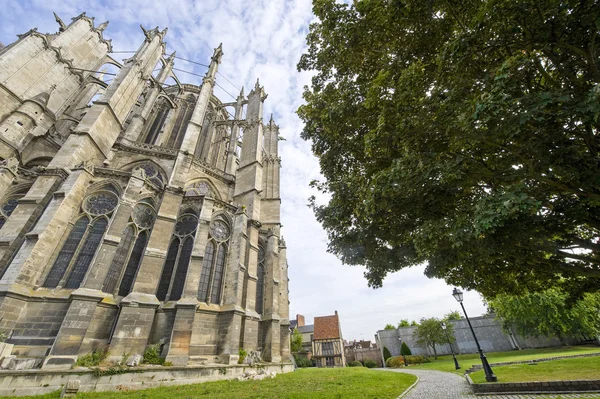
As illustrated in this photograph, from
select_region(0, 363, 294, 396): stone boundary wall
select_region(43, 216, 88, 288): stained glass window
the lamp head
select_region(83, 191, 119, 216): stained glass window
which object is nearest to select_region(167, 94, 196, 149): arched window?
select_region(83, 191, 119, 216): stained glass window

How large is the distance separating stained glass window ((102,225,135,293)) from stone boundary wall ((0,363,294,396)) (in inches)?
139

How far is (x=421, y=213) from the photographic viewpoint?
6.18 meters

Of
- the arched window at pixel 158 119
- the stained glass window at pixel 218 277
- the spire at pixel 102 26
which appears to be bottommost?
the stained glass window at pixel 218 277

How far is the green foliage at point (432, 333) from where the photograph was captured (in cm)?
3139

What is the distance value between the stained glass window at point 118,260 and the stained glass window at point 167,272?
1871 mm

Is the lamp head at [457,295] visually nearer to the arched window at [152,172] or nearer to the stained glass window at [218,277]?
the stained glass window at [218,277]

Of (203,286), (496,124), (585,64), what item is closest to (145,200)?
(203,286)

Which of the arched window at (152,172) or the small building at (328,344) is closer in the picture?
the arched window at (152,172)

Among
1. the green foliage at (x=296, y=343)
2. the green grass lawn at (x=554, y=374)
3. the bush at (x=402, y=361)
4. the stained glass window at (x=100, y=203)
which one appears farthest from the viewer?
the green foliage at (x=296, y=343)

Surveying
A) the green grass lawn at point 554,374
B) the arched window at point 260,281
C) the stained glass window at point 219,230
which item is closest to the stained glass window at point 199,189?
the stained glass window at point 219,230

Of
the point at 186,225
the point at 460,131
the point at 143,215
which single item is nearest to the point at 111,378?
the point at 143,215

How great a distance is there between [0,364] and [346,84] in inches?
504

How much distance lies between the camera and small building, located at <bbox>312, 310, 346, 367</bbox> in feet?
117

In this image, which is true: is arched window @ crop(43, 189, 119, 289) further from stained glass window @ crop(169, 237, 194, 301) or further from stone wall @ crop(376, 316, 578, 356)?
stone wall @ crop(376, 316, 578, 356)
